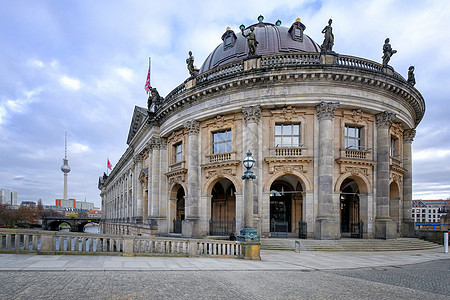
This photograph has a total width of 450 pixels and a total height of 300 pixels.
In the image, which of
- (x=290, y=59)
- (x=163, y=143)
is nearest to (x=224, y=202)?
(x=163, y=143)

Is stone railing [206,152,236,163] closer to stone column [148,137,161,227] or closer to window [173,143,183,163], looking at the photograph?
window [173,143,183,163]

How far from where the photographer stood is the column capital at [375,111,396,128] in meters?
23.2

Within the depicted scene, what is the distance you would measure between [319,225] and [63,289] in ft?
54.4

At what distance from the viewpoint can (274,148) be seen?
22688 mm

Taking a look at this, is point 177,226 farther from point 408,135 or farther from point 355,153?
point 408,135

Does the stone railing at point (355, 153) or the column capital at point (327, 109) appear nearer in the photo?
the column capital at point (327, 109)

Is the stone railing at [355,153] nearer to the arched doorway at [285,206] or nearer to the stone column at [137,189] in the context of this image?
the arched doorway at [285,206]

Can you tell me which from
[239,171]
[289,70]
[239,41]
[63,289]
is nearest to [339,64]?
[289,70]

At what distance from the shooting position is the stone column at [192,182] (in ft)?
81.2

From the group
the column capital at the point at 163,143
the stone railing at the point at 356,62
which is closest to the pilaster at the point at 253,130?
the stone railing at the point at 356,62

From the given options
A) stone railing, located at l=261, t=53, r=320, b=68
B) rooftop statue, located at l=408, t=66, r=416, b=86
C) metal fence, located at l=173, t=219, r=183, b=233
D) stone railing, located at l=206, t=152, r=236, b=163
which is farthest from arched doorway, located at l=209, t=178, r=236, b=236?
rooftop statue, located at l=408, t=66, r=416, b=86

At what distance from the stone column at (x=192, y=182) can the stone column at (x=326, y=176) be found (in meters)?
9.43

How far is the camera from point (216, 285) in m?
8.83

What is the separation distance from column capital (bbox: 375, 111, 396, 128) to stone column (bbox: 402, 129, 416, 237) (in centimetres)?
614
